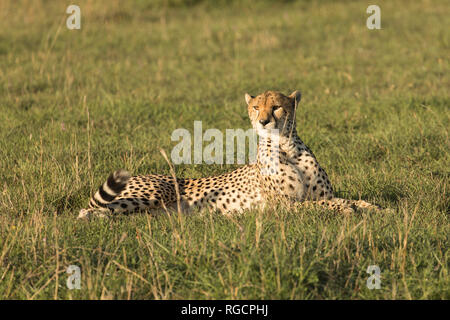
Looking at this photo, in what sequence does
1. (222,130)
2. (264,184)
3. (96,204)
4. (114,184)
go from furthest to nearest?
(222,130) → (264,184) → (96,204) → (114,184)

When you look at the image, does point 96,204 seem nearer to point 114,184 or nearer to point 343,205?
point 114,184

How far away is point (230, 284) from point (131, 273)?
1.70ft

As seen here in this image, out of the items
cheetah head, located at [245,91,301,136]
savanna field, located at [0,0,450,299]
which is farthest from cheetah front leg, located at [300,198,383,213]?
cheetah head, located at [245,91,301,136]

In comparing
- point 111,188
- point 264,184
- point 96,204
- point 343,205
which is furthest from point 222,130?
point 111,188

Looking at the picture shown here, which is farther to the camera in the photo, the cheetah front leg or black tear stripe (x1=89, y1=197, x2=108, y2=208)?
black tear stripe (x1=89, y1=197, x2=108, y2=208)

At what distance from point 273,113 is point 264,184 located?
519 mm

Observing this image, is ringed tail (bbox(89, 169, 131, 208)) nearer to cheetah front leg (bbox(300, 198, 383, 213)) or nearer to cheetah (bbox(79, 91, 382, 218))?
cheetah (bbox(79, 91, 382, 218))

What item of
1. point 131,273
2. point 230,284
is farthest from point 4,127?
point 230,284

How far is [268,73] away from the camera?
806cm

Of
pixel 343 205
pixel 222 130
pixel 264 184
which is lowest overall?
pixel 343 205

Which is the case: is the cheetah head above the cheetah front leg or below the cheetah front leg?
above

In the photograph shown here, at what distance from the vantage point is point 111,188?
12.0 ft

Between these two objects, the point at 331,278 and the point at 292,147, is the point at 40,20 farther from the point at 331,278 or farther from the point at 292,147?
the point at 331,278

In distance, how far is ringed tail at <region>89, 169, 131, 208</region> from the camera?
3520 mm
